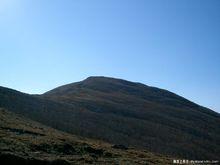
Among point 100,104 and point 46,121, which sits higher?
point 100,104

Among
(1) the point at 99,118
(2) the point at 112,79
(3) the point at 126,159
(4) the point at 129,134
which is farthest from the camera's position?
(2) the point at 112,79

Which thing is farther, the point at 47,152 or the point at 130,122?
the point at 130,122

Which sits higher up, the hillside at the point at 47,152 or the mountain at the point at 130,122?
the mountain at the point at 130,122

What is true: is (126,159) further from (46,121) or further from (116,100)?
(116,100)

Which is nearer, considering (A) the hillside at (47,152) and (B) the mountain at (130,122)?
(A) the hillside at (47,152)

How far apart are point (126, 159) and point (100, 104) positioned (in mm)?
61983

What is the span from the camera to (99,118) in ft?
245

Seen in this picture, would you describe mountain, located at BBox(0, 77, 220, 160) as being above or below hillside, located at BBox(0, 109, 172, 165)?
above

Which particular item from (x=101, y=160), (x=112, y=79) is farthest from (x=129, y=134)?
(x=112, y=79)

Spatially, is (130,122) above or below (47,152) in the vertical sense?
above

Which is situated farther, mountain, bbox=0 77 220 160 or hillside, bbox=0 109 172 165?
mountain, bbox=0 77 220 160

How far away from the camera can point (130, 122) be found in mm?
77812

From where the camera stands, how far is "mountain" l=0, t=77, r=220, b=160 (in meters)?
60.9

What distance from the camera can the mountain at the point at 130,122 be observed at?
60.9 meters
